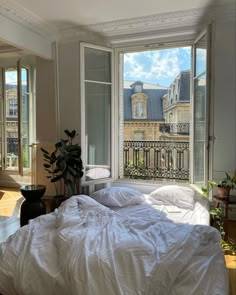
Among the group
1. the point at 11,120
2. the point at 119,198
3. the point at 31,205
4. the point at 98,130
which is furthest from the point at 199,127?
the point at 11,120

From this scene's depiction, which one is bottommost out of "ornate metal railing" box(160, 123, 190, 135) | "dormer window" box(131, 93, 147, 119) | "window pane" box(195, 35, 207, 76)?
"ornate metal railing" box(160, 123, 190, 135)

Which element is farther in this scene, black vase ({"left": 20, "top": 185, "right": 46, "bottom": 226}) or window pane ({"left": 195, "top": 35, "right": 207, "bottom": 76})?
window pane ({"left": 195, "top": 35, "right": 207, "bottom": 76})

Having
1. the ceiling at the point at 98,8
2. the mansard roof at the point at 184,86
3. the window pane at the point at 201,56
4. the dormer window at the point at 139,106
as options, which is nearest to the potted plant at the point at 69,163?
the dormer window at the point at 139,106

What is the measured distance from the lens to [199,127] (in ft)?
12.2

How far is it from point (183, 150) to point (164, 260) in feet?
8.98

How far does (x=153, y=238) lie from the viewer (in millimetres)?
1879

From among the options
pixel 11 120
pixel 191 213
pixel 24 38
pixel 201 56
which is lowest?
Result: pixel 191 213

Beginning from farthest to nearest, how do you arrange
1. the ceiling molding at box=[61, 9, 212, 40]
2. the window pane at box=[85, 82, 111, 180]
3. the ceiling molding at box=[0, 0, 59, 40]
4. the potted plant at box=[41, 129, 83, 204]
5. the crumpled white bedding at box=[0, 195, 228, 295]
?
the window pane at box=[85, 82, 111, 180] → the potted plant at box=[41, 129, 83, 204] → the ceiling molding at box=[61, 9, 212, 40] → the ceiling molding at box=[0, 0, 59, 40] → the crumpled white bedding at box=[0, 195, 228, 295]

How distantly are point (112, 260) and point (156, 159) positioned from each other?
112 inches

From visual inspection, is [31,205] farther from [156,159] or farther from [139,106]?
[139,106]

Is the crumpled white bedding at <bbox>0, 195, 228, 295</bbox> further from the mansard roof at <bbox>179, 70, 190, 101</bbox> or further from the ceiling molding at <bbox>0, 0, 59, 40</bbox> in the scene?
the ceiling molding at <bbox>0, 0, 59, 40</bbox>

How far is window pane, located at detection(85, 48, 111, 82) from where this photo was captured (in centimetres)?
417

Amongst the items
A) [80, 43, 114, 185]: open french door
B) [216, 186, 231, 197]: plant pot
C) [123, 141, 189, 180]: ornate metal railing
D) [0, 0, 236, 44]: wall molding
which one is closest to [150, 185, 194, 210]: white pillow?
[216, 186, 231, 197]: plant pot

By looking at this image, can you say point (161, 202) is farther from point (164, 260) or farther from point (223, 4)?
point (223, 4)
